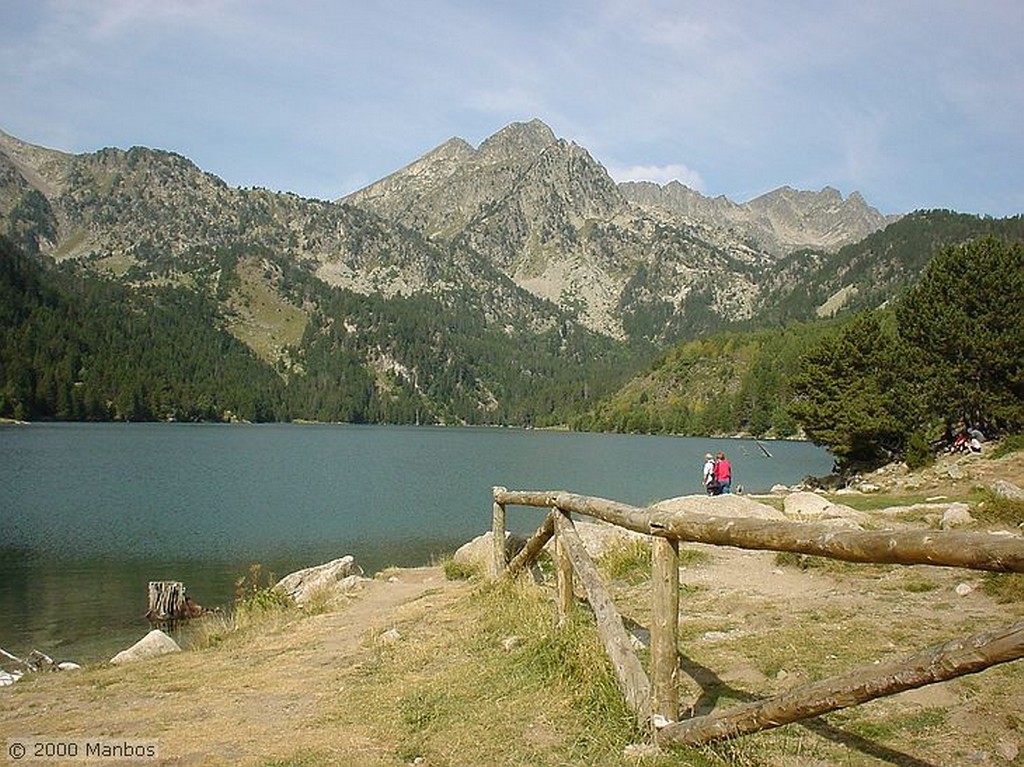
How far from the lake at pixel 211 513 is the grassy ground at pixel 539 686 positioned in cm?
1036

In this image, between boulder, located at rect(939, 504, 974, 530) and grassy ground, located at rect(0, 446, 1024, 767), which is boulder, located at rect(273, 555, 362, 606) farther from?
boulder, located at rect(939, 504, 974, 530)

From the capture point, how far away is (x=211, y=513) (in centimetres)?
4331

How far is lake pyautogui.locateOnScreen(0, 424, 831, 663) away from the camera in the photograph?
2405 cm

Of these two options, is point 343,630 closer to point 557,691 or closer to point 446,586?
point 446,586

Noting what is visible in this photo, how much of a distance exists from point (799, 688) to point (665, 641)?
1121mm

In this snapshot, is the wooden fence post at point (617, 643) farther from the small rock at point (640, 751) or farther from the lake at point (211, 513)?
the lake at point (211, 513)

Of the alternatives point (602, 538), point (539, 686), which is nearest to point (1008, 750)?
point (539, 686)

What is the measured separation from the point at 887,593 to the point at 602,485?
171 feet

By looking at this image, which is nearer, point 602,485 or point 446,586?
point 446,586

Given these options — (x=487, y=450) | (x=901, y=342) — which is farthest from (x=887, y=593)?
(x=487, y=450)

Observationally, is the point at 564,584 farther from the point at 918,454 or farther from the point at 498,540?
the point at 918,454

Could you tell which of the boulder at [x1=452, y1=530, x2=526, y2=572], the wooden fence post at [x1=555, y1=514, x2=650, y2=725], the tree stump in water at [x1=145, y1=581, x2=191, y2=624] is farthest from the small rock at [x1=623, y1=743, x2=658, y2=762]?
the tree stump in water at [x1=145, y1=581, x2=191, y2=624]

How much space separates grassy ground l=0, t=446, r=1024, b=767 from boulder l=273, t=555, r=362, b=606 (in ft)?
17.3

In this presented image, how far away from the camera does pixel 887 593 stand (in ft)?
34.0
